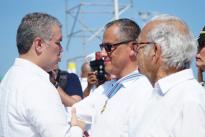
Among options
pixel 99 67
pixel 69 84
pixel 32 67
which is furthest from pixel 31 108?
pixel 69 84

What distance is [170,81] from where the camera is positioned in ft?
9.07

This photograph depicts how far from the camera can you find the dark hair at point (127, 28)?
12.8 feet

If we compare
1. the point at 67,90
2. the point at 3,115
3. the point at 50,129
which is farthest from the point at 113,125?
the point at 67,90

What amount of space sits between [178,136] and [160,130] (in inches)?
5.3

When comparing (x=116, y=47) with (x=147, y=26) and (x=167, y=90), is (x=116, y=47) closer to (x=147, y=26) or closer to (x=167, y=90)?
(x=147, y=26)

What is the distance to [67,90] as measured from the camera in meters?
5.61

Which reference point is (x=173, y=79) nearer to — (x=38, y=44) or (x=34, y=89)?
(x=34, y=89)

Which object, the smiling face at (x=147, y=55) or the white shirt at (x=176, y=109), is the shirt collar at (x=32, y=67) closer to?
the smiling face at (x=147, y=55)

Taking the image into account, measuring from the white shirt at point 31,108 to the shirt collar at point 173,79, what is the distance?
0.82 metres

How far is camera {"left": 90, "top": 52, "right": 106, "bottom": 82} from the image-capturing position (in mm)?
5027

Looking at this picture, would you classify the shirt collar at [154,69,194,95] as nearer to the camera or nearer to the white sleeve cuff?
the white sleeve cuff

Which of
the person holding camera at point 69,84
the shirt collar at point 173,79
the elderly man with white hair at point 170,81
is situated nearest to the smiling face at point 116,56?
the elderly man with white hair at point 170,81

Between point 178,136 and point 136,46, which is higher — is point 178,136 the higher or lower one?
the lower one

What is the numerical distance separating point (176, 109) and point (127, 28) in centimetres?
148
